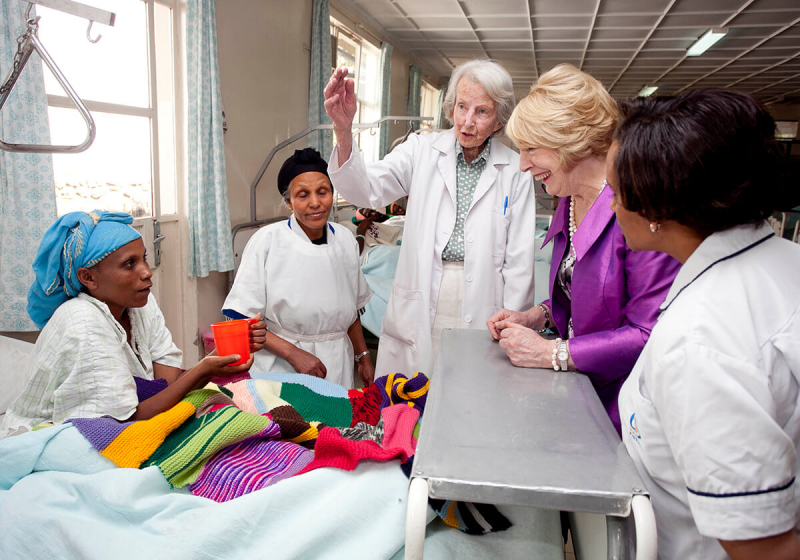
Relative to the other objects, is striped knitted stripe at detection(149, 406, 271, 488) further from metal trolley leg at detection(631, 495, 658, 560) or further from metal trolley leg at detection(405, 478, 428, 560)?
metal trolley leg at detection(631, 495, 658, 560)

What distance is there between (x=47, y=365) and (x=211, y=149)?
7.80 feet

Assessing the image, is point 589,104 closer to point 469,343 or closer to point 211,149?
point 469,343

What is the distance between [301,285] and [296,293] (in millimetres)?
38

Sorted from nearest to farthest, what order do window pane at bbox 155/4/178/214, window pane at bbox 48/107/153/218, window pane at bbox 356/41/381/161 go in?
1. window pane at bbox 48/107/153/218
2. window pane at bbox 155/4/178/214
3. window pane at bbox 356/41/381/161

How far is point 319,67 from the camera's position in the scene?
16.8 ft

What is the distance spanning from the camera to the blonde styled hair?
1434 millimetres

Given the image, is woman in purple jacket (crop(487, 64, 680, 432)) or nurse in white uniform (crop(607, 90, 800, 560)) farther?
woman in purple jacket (crop(487, 64, 680, 432))

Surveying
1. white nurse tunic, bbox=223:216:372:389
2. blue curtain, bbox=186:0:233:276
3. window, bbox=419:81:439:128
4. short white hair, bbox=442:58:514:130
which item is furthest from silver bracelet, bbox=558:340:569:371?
window, bbox=419:81:439:128

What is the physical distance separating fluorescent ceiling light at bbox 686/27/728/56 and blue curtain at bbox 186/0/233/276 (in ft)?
18.8

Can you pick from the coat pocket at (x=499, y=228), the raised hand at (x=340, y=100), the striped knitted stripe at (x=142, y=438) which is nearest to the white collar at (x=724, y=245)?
the striped knitted stripe at (x=142, y=438)

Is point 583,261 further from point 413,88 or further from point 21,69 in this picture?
point 413,88

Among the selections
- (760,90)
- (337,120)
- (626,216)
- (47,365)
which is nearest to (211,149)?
(337,120)

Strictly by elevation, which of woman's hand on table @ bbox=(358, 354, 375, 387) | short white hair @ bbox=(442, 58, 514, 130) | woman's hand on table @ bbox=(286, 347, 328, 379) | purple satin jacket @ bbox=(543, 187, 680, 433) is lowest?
woman's hand on table @ bbox=(358, 354, 375, 387)

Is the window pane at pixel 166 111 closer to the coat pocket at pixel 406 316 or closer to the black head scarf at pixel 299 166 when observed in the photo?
the black head scarf at pixel 299 166
